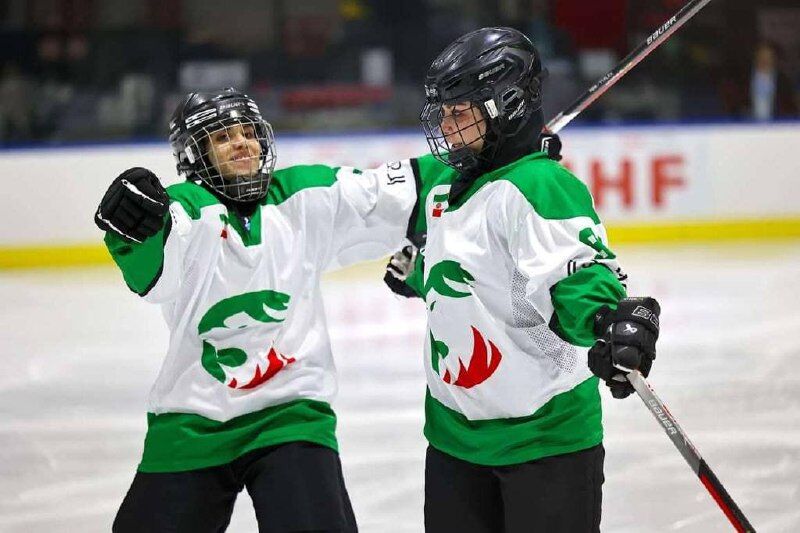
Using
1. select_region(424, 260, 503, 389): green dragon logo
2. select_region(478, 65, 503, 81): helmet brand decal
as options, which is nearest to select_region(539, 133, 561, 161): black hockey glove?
select_region(478, 65, 503, 81): helmet brand decal

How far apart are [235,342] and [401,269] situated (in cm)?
32

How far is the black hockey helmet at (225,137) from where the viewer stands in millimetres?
2105

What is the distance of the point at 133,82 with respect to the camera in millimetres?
7707

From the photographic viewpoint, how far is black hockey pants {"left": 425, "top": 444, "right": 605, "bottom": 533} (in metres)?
1.79

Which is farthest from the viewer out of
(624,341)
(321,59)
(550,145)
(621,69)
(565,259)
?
(321,59)

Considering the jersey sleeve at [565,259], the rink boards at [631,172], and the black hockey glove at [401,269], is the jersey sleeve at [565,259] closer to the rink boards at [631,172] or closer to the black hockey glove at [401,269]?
the black hockey glove at [401,269]

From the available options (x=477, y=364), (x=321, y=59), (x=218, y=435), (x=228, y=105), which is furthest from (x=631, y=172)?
(x=477, y=364)

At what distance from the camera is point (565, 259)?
1.69 metres

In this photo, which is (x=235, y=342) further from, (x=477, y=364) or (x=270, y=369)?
(x=477, y=364)

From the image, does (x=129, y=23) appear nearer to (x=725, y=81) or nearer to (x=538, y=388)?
(x=725, y=81)

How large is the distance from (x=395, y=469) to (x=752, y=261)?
3.82 meters

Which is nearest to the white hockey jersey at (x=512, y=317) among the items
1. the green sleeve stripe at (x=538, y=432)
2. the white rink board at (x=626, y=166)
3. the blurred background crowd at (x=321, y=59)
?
the green sleeve stripe at (x=538, y=432)

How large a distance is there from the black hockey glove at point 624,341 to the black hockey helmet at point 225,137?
0.72 metres

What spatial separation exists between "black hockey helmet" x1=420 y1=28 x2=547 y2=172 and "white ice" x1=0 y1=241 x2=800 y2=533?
1.15 m
